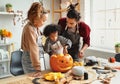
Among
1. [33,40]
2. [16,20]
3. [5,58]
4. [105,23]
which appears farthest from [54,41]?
[16,20]

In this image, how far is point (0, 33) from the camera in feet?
10.8

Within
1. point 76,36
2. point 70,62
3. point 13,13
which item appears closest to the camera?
point 70,62

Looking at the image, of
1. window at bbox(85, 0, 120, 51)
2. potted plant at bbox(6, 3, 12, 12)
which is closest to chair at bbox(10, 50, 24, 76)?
potted plant at bbox(6, 3, 12, 12)

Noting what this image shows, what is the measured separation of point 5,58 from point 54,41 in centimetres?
199

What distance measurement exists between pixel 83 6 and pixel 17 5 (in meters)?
1.32

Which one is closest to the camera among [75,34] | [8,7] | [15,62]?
[75,34]

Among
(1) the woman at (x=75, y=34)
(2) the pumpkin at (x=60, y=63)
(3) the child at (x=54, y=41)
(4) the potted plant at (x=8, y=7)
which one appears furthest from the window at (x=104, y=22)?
(2) the pumpkin at (x=60, y=63)

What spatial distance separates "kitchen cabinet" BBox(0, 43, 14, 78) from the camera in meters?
3.32

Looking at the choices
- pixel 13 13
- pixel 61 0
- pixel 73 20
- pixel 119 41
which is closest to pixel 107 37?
pixel 119 41

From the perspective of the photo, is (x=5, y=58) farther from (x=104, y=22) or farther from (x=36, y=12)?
(x=36, y=12)

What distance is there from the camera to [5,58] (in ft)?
11.0

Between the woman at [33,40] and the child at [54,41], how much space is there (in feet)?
0.25

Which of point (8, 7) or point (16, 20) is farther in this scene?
point (16, 20)

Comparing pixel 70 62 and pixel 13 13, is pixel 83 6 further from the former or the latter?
pixel 70 62
